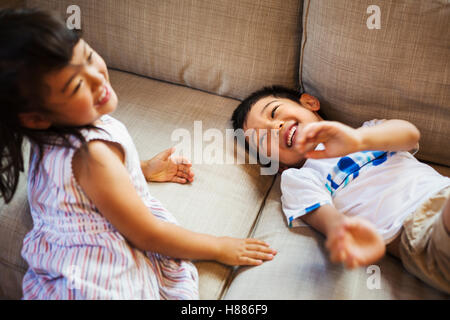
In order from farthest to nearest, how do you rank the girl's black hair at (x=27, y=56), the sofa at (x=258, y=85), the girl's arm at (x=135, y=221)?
the sofa at (x=258, y=85) < the girl's arm at (x=135, y=221) < the girl's black hair at (x=27, y=56)

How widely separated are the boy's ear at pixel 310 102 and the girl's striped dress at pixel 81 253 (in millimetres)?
576

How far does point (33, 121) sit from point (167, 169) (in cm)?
42

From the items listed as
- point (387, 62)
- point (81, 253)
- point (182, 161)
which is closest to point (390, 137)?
point (387, 62)

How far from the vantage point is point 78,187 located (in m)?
0.82

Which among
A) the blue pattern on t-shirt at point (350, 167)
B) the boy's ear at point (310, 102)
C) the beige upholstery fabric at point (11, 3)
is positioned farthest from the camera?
the beige upholstery fabric at point (11, 3)

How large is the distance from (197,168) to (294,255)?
408 millimetres

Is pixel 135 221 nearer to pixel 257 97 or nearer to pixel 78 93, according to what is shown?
pixel 78 93

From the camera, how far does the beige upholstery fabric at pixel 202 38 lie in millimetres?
1220

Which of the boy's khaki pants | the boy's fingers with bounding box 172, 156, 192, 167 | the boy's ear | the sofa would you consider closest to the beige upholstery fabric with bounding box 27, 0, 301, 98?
the sofa

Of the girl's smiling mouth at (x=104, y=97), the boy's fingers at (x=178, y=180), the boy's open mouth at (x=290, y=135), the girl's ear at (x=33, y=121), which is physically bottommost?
the boy's fingers at (x=178, y=180)

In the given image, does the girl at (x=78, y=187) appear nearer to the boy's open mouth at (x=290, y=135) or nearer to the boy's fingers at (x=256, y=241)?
the boy's fingers at (x=256, y=241)

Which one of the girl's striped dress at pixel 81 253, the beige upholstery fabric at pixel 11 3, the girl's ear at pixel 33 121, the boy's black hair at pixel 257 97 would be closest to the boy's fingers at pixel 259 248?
the girl's striped dress at pixel 81 253

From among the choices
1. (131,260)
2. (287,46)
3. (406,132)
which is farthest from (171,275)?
(287,46)

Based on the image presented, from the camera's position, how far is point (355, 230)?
0.73 metres
